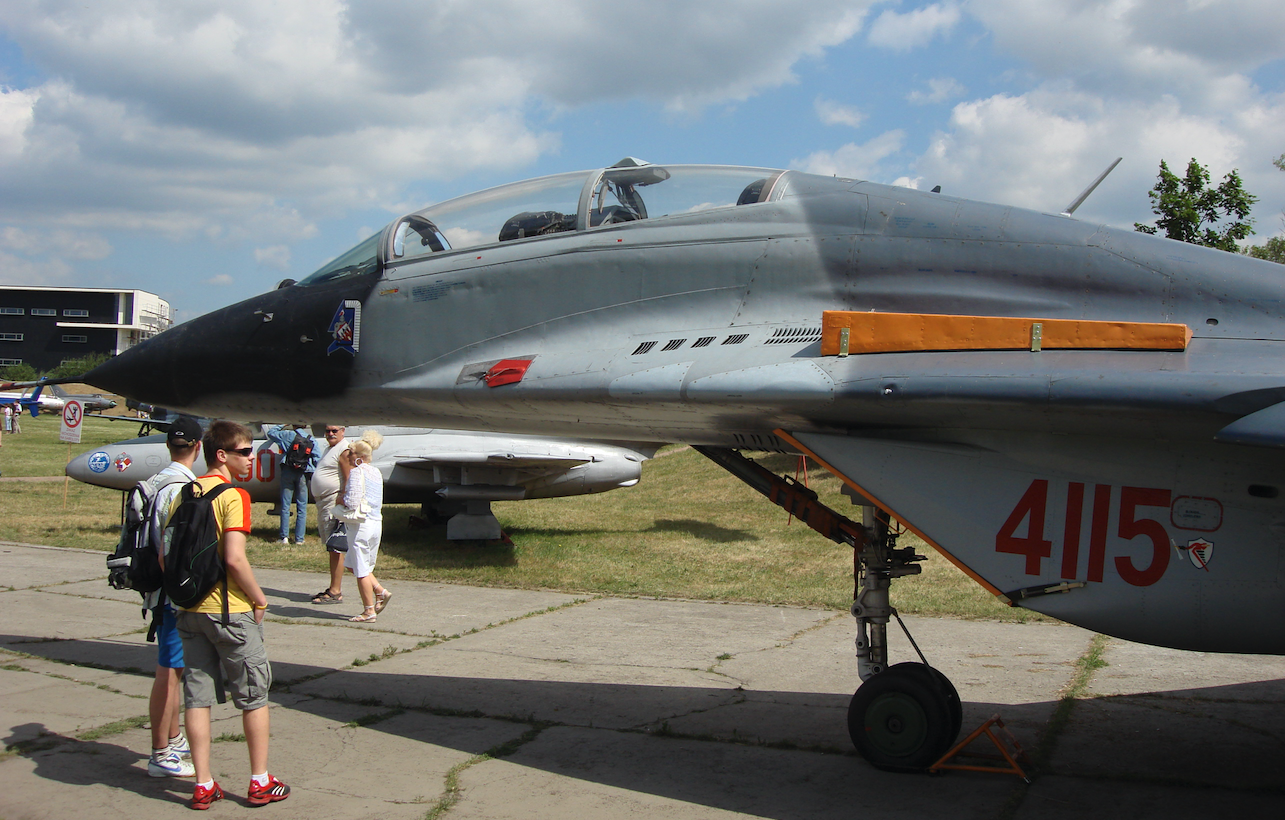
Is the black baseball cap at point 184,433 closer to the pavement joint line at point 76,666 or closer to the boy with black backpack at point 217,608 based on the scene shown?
the boy with black backpack at point 217,608

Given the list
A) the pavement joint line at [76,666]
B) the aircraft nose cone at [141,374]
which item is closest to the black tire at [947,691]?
the aircraft nose cone at [141,374]

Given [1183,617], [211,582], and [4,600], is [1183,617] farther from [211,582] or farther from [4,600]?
[4,600]

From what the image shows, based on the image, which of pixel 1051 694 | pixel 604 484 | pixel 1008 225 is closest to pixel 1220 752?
pixel 1051 694

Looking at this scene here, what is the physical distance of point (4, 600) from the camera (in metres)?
8.77

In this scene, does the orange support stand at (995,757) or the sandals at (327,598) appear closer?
the orange support stand at (995,757)

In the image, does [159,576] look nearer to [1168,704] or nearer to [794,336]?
[794,336]

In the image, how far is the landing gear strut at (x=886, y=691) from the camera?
4.59m

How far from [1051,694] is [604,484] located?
9018mm

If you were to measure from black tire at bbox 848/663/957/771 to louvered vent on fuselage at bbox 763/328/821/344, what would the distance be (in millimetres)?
1850

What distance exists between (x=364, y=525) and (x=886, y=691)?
5378 mm

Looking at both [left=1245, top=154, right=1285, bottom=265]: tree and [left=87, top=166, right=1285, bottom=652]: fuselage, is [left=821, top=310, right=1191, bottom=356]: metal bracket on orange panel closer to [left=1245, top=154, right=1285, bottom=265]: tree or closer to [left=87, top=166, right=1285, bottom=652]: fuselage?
[left=87, top=166, right=1285, bottom=652]: fuselage

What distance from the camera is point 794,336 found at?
4.47 metres

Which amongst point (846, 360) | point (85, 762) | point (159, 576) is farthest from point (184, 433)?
point (846, 360)

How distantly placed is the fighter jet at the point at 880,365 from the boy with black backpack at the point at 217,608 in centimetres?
142
